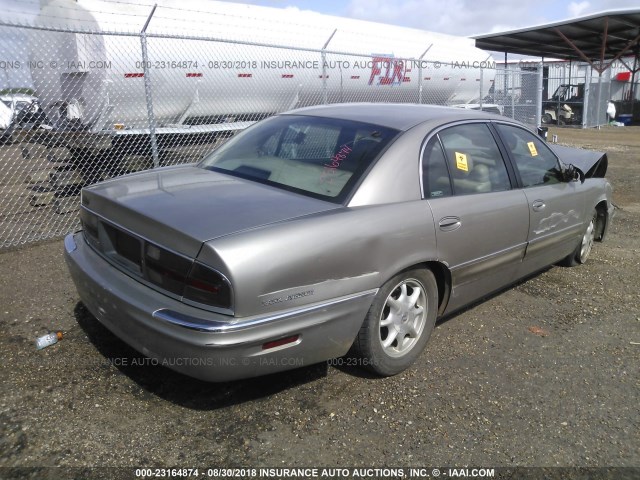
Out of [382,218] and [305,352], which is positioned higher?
[382,218]

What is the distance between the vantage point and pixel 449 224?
3.29 metres

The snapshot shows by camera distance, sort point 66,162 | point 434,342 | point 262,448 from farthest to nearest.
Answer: point 66,162 → point 434,342 → point 262,448

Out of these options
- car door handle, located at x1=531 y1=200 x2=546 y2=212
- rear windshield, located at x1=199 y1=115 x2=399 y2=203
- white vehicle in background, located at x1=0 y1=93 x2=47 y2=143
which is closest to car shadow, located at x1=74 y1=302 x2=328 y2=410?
rear windshield, located at x1=199 y1=115 x2=399 y2=203

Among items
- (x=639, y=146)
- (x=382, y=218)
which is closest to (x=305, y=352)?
(x=382, y=218)

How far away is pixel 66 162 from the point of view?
7633 millimetres

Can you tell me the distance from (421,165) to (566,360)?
157 cm

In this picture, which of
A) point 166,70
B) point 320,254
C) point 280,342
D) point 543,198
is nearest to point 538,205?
point 543,198

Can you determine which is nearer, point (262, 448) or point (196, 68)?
point (262, 448)

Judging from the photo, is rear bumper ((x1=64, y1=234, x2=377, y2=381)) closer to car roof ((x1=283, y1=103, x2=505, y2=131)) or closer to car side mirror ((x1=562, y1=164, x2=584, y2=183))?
car roof ((x1=283, y1=103, x2=505, y2=131))

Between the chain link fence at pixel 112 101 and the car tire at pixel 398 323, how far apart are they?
Result: 4413mm

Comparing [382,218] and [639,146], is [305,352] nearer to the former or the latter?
[382,218]

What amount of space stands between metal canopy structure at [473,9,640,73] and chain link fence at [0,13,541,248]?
18512mm

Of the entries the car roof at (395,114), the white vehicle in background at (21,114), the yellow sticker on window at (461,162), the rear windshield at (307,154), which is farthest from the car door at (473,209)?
the white vehicle in background at (21,114)

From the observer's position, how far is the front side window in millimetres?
4098
